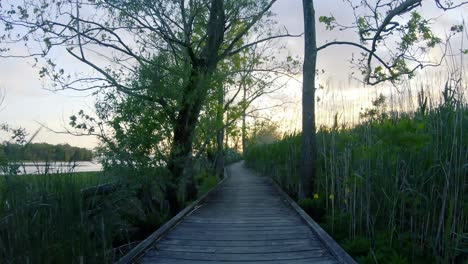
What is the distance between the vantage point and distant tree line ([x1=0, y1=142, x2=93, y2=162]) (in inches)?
114

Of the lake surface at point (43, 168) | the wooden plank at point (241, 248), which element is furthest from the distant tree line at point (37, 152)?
the wooden plank at point (241, 248)

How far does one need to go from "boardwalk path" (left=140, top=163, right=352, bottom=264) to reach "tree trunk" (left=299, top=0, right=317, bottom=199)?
911mm

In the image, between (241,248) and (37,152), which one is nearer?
(37,152)

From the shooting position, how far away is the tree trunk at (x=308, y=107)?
734 centimetres

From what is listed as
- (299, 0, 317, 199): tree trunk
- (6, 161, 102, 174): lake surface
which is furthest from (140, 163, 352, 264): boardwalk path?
(6, 161, 102, 174): lake surface

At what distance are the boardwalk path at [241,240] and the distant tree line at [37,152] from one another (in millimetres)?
1258

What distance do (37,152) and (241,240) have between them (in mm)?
2433

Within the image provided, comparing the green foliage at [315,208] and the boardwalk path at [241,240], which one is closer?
the boardwalk path at [241,240]

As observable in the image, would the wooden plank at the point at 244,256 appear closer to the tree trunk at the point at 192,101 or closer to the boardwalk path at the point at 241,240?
the boardwalk path at the point at 241,240

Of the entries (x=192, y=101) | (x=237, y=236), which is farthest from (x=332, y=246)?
(x=192, y=101)

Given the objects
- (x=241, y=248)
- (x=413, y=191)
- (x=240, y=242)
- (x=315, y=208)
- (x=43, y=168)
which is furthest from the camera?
(x=315, y=208)

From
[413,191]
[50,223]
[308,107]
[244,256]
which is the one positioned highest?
[308,107]

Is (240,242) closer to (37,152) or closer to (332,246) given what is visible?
(332,246)

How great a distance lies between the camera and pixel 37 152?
121 inches
